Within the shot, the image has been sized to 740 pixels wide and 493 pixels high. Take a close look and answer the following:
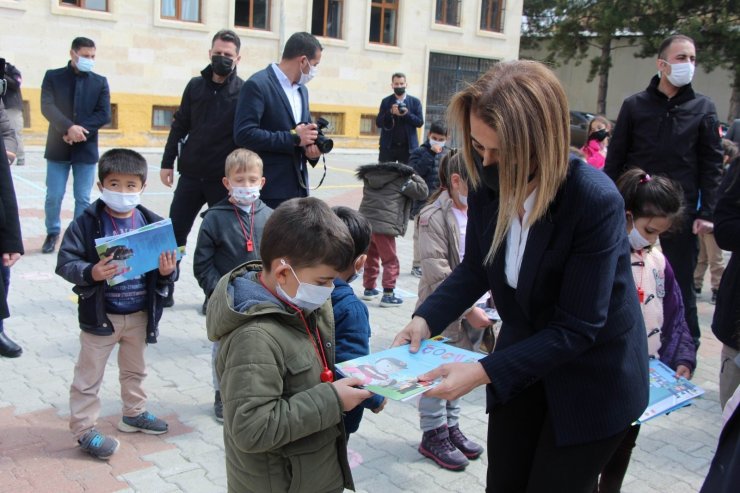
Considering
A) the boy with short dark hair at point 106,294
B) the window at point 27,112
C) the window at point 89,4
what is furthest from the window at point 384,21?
the boy with short dark hair at point 106,294

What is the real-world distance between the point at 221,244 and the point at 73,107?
4502mm

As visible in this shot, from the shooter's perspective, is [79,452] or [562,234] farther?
[79,452]

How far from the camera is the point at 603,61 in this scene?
121 ft

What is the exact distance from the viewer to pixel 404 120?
38.5 feet

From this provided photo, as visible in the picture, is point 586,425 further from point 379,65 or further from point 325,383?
point 379,65

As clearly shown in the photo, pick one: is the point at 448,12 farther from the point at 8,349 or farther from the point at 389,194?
the point at 8,349

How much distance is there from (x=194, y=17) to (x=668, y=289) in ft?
62.6

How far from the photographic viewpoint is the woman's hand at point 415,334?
2.41 metres

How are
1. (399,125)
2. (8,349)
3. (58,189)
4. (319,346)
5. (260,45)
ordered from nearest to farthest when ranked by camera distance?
(319,346)
(8,349)
(58,189)
(399,125)
(260,45)

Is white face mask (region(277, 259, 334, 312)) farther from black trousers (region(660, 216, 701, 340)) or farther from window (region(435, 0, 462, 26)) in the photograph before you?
window (region(435, 0, 462, 26))

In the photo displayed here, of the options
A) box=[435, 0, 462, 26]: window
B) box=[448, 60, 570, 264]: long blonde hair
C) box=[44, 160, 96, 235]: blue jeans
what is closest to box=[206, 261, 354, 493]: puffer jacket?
box=[448, 60, 570, 264]: long blonde hair

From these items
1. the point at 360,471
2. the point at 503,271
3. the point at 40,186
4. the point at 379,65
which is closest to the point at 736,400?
the point at 503,271

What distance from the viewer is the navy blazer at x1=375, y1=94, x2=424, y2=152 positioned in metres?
11.7

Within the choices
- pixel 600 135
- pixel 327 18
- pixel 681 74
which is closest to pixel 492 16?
pixel 327 18
